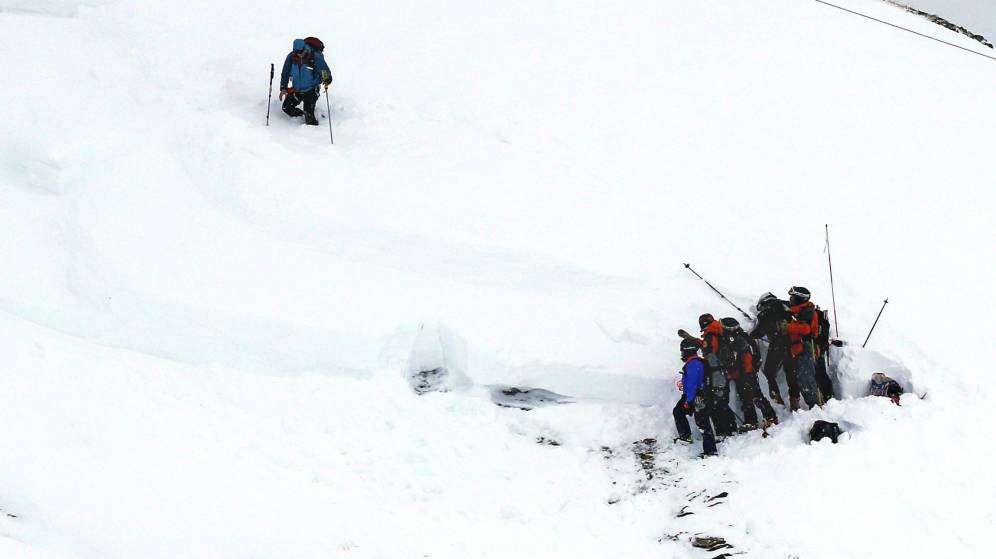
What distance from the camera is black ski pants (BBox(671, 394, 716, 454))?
1009cm

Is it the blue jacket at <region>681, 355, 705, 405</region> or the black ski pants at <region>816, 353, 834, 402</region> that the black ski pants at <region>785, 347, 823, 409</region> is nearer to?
the black ski pants at <region>816, 353, 834, 402</region>

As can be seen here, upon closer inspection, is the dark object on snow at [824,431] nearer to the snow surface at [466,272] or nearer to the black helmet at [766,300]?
the snow surface at [466,272]

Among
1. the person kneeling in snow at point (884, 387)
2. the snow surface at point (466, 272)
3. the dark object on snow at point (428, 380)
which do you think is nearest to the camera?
the snow surface at point (466, 272)

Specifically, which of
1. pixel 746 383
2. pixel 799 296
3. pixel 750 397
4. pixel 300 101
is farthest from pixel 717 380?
pixel 300 101

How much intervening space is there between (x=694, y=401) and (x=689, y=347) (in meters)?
0.71

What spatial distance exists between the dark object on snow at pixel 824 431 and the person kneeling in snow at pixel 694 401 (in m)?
1.21

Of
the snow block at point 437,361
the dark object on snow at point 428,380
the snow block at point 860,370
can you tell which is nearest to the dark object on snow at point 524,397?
the snow block at point 437,361

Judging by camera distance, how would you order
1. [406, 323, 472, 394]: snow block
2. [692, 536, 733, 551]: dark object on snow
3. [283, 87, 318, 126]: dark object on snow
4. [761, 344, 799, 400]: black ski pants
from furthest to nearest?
[283, 87, 318, 126]: dark object on snow → [406, 323, 472, 394]: snow block → [761, 344, 799, 400]: black ski pants → [692, 536, 733, 551]: dark object on snow

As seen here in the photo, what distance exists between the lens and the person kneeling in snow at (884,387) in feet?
32.9

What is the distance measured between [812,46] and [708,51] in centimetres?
253

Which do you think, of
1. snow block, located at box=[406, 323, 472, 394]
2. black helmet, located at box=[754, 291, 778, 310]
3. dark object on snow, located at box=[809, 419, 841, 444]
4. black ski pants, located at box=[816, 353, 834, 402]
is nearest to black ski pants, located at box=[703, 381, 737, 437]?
dark object on snow, located at box=[809, 419, 841, 444]

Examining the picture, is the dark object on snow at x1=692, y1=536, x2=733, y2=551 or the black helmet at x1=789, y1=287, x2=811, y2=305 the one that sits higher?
the black helmet at x1=789, y1=287, x2=811, y2=305

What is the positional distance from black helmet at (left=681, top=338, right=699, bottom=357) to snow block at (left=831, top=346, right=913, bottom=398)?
7.12 feet

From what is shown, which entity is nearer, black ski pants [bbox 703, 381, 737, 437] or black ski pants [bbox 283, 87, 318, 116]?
black ski pants [bbox 703, 381, 737, 437]
